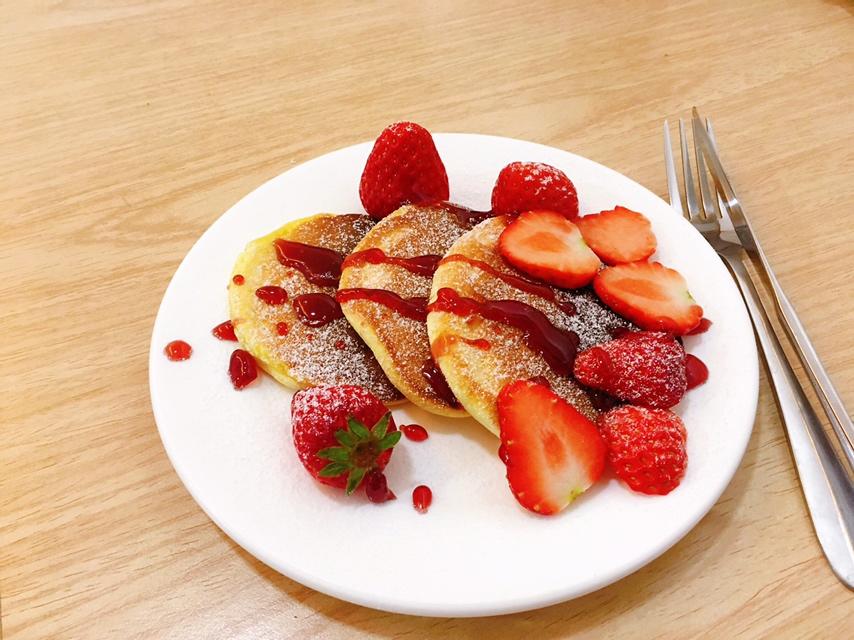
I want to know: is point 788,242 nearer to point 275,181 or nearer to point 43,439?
point 275,181

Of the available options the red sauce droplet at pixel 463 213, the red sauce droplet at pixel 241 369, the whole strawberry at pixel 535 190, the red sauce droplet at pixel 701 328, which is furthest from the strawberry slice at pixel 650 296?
the red sauce droplet at pixel 241 369

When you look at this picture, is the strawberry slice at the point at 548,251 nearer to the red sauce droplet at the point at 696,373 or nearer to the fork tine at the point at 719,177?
the red sauce droplet at the point at 696,373

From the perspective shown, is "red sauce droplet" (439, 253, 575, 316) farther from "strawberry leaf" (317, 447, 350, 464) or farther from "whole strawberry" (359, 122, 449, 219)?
"strawberry leaf" (317, 447, 350, 464)

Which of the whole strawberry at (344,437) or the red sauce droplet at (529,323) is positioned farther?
the red sauce droplet at (529,323)

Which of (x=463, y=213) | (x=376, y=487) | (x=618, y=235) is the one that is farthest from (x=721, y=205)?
(x=376, y=487)

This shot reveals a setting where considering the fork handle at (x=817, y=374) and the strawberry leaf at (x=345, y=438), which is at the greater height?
the strawberry leaf at (x=345, y=438)

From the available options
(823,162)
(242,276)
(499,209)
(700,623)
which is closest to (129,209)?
(242,276)

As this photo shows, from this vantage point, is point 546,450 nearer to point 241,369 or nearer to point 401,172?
point 241,369
